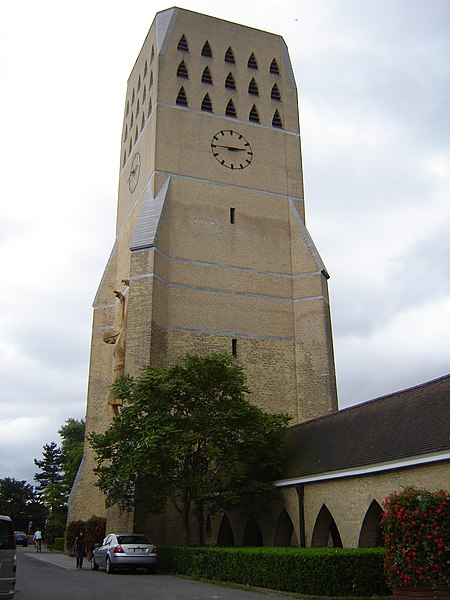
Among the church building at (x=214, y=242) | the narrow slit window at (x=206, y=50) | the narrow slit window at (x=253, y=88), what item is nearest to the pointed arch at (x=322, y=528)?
the church building at (x=214, y=242)

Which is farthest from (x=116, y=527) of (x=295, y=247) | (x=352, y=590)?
(x=295, y=247)

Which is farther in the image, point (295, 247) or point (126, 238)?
point (126, 238)

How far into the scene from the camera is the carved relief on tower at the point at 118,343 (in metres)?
26.9

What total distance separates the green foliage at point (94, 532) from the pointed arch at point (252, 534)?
6.47m

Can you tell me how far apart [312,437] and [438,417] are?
20.1ft

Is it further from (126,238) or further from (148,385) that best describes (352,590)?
(126,238)

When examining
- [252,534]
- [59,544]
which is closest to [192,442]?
[252,534]

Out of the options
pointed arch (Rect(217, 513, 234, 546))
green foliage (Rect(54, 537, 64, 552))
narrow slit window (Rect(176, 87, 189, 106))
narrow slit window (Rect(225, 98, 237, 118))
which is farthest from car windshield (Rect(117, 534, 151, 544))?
narrow slit window (Rect(225, 98, 237, 118))

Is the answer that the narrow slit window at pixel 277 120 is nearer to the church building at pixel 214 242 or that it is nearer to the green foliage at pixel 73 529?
the church building at pixel 214 242

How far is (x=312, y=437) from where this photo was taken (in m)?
20.0

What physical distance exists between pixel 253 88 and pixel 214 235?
9.77m

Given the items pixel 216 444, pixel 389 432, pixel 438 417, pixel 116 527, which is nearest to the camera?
pixel 438 417

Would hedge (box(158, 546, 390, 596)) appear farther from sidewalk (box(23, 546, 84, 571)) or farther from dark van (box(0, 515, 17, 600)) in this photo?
sidewalk (box(23, 546, 84, 571))

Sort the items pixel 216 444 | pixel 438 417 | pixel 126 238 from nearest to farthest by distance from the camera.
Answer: pixel 438 417 < pixel 216 444 < pixel 126 238
